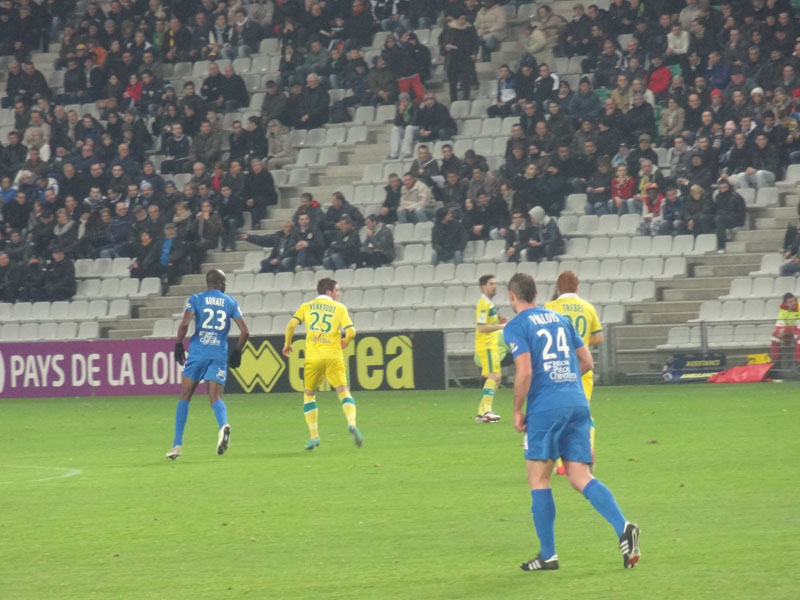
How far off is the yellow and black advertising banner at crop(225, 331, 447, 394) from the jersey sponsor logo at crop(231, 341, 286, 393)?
0.9 inches

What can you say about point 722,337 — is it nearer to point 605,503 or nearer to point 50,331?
point 50,331

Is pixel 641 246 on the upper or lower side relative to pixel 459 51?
lower

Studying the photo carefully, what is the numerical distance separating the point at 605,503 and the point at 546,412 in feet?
2.05

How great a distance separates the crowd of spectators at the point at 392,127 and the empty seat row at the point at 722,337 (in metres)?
2.54

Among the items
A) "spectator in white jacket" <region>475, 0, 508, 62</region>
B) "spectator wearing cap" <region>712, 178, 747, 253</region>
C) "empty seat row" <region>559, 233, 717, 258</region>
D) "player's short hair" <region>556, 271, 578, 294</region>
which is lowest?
"player's short hair" <region>556, 271, 578, 294</region>

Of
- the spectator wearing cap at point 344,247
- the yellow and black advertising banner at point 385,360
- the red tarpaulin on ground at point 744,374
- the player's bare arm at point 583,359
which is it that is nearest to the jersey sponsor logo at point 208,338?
the player's bare arm at point 583,359

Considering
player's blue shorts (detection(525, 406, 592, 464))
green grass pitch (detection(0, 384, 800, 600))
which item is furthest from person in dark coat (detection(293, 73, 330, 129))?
player's blue shorts (detection(525, 406, 592, 464))

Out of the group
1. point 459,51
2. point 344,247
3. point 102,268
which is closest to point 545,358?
point 344,247

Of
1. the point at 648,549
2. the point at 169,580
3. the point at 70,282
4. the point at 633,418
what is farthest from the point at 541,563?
the point at 70,282

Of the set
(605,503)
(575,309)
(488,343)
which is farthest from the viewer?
(488,343)

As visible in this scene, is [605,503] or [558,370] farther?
[558,370]

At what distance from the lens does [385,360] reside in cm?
2594

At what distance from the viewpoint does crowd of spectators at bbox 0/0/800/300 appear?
2700cm

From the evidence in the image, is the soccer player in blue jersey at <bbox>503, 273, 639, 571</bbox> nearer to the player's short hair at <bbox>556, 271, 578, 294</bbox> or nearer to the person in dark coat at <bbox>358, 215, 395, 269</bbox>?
the player's short hair at <bbox>556, 271, 578, 294</bbox>
